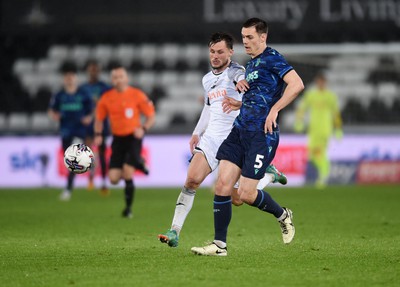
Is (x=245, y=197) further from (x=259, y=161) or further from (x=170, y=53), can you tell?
(x=170, y=53)

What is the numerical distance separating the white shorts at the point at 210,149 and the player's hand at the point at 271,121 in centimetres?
90

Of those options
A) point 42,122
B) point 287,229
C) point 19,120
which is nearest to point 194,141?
point 287,229

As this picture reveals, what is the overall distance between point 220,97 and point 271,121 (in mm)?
1057

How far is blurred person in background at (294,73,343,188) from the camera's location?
802 inches

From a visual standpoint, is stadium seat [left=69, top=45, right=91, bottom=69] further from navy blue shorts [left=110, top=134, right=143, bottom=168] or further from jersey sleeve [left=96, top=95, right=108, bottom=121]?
navy blue shorts [left=110, top=134, right=143, bottom=168]

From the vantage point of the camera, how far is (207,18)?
22.6 m

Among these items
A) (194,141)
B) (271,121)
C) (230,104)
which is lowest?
(194,141)

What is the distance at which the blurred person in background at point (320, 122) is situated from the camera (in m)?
20.4

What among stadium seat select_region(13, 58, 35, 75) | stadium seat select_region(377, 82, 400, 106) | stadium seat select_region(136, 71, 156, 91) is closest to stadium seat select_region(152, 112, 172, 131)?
stadium seat select_region(136, 71, 156, 91)

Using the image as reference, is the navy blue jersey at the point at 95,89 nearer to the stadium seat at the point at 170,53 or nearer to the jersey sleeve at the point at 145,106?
the jersey sleeve at the point at 145,106

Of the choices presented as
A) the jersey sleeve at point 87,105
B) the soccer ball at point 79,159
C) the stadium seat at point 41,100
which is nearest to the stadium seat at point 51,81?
the stadium seat at point 41,100

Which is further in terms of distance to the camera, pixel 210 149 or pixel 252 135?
pixel 210 149

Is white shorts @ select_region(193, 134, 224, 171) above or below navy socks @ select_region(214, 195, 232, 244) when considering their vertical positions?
above

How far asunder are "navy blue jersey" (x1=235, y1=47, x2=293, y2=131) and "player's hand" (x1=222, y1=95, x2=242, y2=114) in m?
0.19
